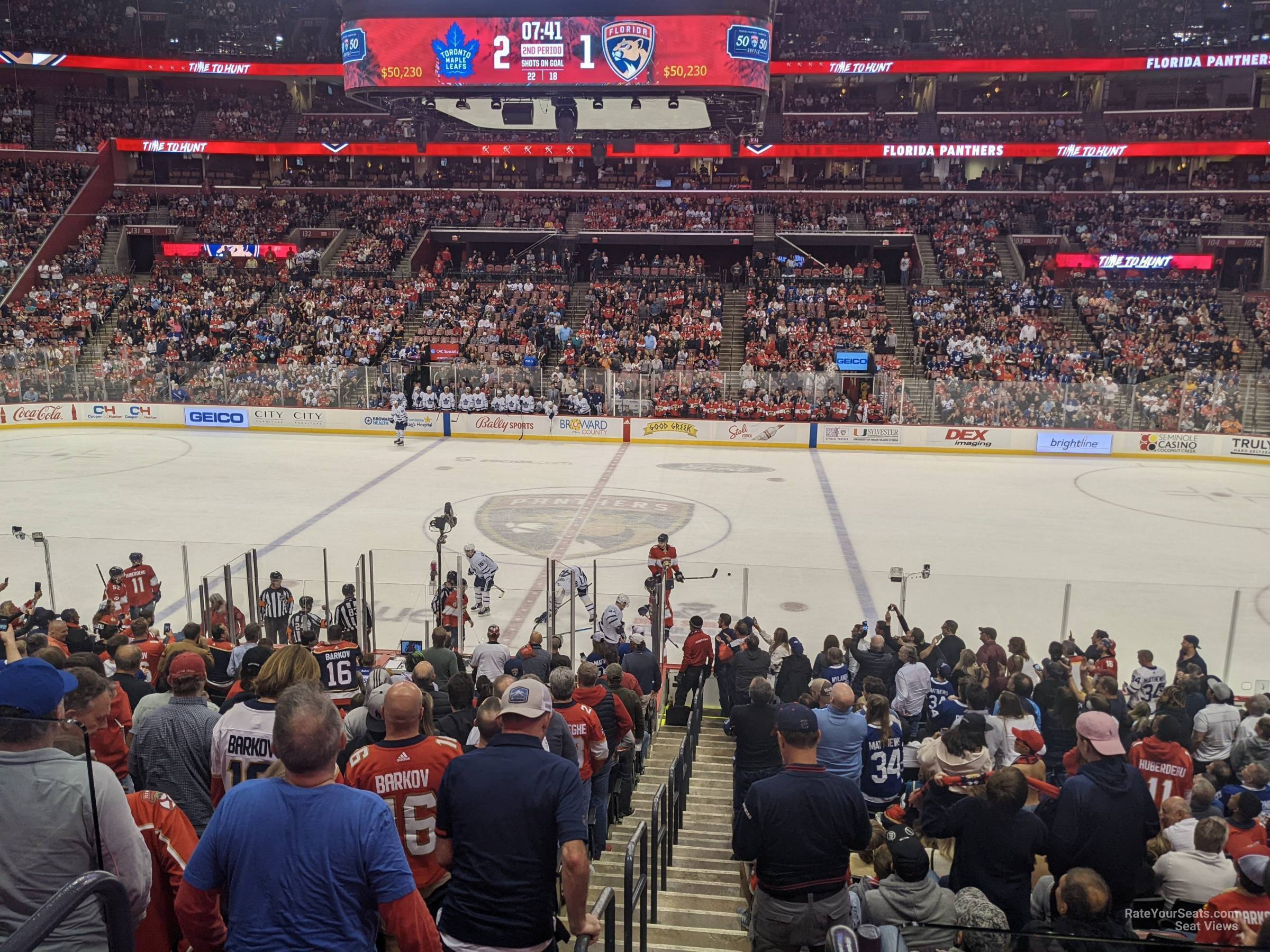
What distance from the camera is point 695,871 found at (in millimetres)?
A: 5816

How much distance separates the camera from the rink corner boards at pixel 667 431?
27.6 m

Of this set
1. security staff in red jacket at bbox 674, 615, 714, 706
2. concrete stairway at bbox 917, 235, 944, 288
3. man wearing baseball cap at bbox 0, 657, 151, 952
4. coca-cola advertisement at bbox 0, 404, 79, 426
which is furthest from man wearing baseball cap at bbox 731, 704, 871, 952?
concrete stairway at bbox 917, 235, 944, 288

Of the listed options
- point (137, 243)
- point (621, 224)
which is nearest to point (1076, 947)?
point (621, 224)

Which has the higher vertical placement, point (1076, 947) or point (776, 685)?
point (1076, 947)

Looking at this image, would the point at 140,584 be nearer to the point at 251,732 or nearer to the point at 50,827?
the point at 251,732

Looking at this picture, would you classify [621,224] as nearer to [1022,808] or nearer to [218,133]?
[218,133]

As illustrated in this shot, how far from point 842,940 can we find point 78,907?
6.88 feet

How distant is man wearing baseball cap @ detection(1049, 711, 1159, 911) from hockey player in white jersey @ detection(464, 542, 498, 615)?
9959mm

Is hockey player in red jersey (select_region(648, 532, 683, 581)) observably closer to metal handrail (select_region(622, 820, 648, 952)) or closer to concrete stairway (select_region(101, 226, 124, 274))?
metal handrail (select_region(622, 820, 648, 952))

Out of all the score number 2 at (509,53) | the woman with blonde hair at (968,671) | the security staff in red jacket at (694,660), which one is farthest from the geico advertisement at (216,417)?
the woman with blonde hair at (968,671)

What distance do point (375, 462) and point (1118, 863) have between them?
23152mm

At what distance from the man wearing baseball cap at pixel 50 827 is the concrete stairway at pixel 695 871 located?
2241 mm

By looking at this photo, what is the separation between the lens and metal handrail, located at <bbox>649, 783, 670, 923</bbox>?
Result: 16.5 ft

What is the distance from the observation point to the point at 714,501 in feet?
69.8
